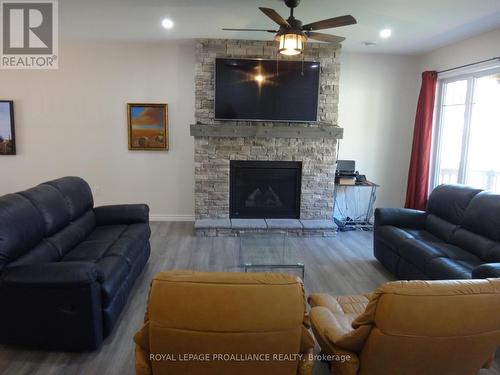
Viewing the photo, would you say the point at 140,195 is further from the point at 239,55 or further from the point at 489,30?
the point at 489,30

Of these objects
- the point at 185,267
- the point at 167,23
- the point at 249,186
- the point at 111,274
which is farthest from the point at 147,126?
the point at 111,274

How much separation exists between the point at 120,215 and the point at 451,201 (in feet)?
12.1

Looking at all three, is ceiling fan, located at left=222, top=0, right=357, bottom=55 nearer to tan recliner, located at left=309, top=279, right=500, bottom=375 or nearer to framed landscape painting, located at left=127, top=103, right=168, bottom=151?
tan recliner, located at left=309, top=279, right=500, bottom=375

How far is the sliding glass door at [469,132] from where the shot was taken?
4254 millimetres

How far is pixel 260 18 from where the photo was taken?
12.6 ft

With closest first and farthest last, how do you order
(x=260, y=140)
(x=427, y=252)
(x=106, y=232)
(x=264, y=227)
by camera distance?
(x=427, y=252) < (x=106, y=232) < (x=264, y=227) < (x=260, y=140)

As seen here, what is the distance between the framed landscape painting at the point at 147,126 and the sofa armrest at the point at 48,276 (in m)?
3.34

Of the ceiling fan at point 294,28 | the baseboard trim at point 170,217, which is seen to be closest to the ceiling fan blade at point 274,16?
the ceiling fan at point 294,28

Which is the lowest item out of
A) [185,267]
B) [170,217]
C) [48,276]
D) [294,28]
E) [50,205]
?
[185,267]

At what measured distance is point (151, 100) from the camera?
532 cm

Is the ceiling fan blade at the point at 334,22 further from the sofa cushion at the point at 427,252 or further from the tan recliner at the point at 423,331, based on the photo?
the tan recliner at the point at 423,331

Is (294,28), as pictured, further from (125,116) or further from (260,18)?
(125,116)

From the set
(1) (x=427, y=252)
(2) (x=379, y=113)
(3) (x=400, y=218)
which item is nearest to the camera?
(1) (x=427, y=252)

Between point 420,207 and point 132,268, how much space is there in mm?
4322
